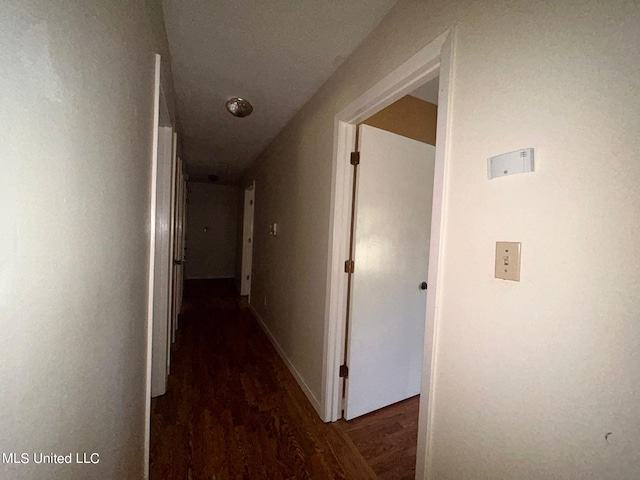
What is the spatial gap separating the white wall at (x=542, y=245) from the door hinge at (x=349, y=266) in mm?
781

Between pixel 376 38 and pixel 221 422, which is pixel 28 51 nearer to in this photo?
pixel 376 38

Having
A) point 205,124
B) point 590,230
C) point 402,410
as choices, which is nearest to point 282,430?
point 402,410

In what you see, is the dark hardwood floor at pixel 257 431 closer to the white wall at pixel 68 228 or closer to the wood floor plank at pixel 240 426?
the wood floor plank at pixel 240 426

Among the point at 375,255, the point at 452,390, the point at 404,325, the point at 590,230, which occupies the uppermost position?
the point at 590,230

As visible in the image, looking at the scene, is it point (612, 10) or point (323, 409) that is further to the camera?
point (323, 409)

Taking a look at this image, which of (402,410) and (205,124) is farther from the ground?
(205,124)

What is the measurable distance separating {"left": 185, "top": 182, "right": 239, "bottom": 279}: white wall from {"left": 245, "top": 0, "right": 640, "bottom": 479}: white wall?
19.3 ft

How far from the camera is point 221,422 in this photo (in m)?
1.59

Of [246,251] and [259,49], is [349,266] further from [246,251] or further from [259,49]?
[246,251]

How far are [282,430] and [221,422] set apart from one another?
0.42m

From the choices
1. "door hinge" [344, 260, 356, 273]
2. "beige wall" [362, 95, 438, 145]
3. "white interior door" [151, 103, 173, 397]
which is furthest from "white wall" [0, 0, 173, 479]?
"beige wall" [362, 95, 438, 145]

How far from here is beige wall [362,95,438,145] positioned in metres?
1.81

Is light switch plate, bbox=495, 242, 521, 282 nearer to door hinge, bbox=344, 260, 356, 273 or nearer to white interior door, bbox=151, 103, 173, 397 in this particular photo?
door hinge, bbox=344, 260, 356, 273

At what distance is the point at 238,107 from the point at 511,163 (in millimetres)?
2146
